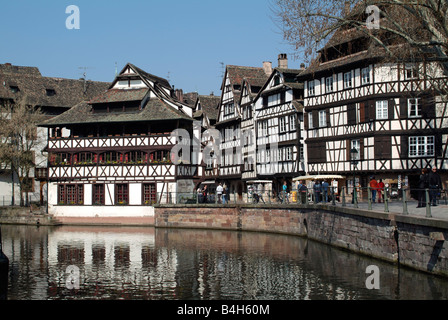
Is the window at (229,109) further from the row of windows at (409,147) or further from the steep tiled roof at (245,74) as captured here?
the row of windows at (409,147)

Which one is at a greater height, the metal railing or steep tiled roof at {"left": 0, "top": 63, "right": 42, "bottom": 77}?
steep tiled roof at {"left": 0, "top": 63, "right": 42, "bottom": 77}

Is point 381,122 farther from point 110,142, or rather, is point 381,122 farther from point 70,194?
point 70,194

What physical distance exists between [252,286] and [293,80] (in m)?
31.9

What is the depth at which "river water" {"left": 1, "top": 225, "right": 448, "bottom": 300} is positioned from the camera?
62.0 ft

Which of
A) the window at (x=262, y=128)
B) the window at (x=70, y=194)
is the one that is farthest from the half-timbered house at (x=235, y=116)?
the window at (x=70, y=194)

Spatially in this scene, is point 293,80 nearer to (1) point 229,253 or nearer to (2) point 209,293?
(1) point 229,253

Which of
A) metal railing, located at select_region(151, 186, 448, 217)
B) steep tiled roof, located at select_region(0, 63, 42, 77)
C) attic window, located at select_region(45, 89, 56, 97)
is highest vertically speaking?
steep tiled roof, located at select_region(0, 63, 42, 77)

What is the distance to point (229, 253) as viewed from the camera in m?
29.5

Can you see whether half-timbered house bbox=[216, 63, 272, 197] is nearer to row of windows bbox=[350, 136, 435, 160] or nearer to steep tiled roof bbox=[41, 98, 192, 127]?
steep tiled roof bbox=[41, 98, 192, 127]

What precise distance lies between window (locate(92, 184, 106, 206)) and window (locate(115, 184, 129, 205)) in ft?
4.54

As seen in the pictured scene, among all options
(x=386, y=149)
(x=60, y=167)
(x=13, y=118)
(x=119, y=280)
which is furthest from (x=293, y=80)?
(x=119, y=280)

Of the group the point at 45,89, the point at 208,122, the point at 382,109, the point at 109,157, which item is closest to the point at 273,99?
the point at 382,109

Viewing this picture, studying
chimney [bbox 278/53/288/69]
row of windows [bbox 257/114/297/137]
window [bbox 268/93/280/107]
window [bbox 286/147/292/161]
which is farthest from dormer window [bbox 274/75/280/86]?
chimney [bbox 278/53/288/69]

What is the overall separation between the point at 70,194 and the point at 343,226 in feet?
96.9
